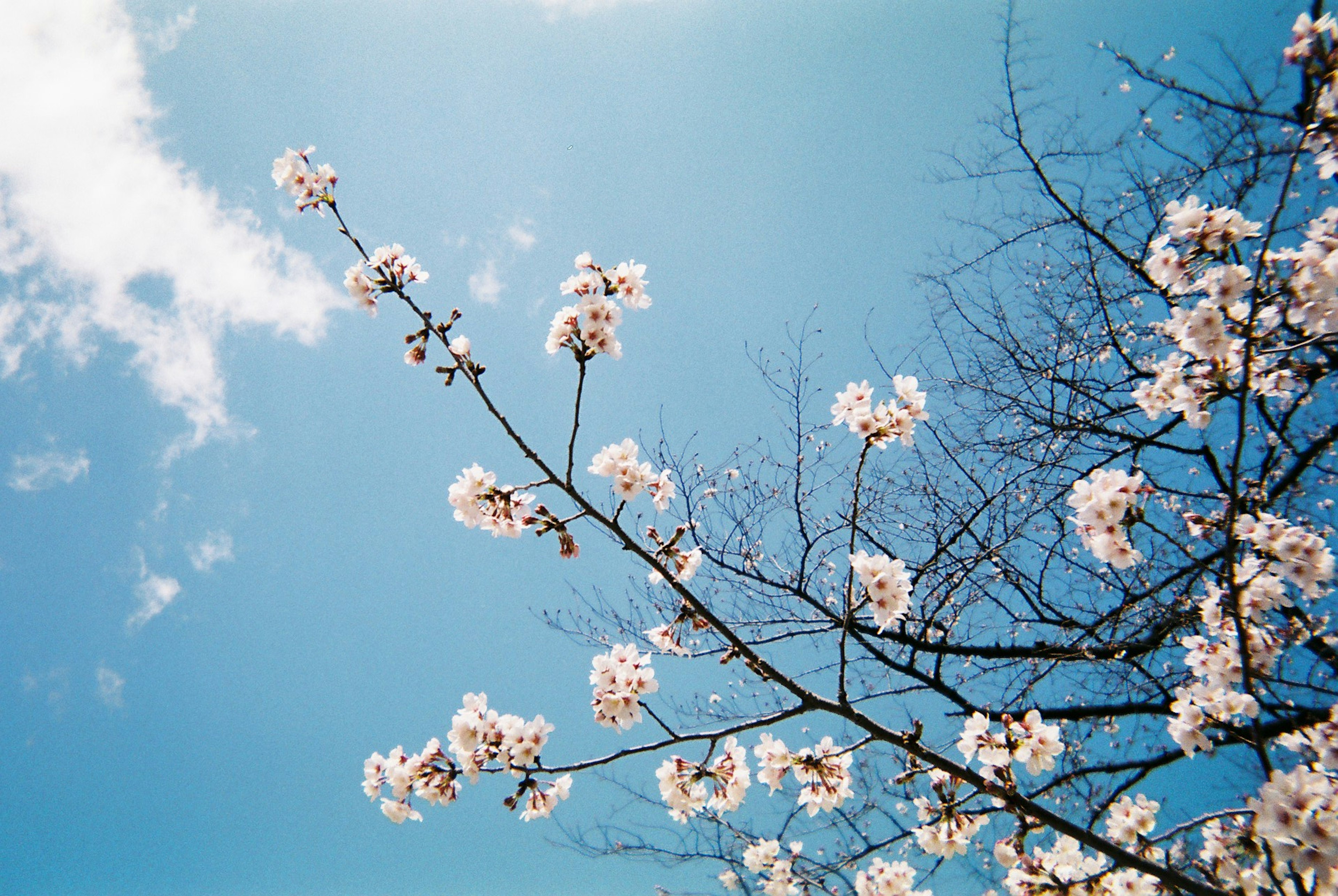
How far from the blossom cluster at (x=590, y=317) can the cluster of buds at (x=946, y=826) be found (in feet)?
7.10

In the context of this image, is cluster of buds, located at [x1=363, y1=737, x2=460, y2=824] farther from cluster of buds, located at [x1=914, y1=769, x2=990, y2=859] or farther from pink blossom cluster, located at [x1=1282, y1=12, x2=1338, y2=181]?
pink blossom cluster, located at [x1=1282, y1=12, x2=1338, y2=181]

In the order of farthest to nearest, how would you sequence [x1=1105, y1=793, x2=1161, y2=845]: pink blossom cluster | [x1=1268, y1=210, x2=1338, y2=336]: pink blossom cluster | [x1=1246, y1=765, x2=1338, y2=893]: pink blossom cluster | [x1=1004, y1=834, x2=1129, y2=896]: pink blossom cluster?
1. [x1=1105, y1=793, x2=1161, y2=845]: pink blossom cluster
2. [x1=1004, y1=834, x2=1129, y2=896]: pink blossom cluster
3. [x1=1268, y1=210, x2=1338, y2=336]: pink blossom cluster
4. [x1=1246, y1=765, x2=1338, y2=893]: pink blossom cluster

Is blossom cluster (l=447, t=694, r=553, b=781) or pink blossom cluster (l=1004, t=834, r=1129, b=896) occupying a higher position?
blossom cluster (l=447, t=694, r=553, b=781)

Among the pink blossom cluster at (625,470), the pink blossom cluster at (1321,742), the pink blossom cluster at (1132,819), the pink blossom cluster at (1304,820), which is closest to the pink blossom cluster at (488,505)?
the pink blossom cluster at (625,470)

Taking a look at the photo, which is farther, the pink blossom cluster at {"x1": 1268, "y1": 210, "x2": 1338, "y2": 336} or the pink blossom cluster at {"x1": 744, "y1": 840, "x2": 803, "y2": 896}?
the pink blossom cluster at {"x1": 744, "y1": 840, "x2": 803, "y2": 896}

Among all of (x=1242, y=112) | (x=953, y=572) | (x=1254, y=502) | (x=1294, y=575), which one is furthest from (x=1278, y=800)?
(x=1242, y=112)

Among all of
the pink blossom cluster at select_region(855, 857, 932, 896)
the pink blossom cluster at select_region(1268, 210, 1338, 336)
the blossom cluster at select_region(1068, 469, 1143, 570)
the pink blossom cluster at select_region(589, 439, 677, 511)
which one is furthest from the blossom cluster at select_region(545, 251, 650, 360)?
the pink blossom cluster at select_region(855, 857, 932, 896)

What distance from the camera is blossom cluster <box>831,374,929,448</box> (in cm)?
259

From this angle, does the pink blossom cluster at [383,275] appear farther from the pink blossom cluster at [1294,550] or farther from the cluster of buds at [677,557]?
the pink blossom cluster at [1294,550]

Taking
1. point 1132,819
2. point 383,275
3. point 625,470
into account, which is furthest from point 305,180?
point 1132,819

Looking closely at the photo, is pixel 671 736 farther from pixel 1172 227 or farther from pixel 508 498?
pixel 1172 227

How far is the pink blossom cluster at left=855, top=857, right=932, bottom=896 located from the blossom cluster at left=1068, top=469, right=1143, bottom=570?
9.09 ft

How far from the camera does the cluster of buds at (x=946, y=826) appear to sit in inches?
104

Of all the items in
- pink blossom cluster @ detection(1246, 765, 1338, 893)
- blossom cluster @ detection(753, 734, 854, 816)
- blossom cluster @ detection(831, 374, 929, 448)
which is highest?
blossom cluster @ detection(831, 374, 929, 448)
